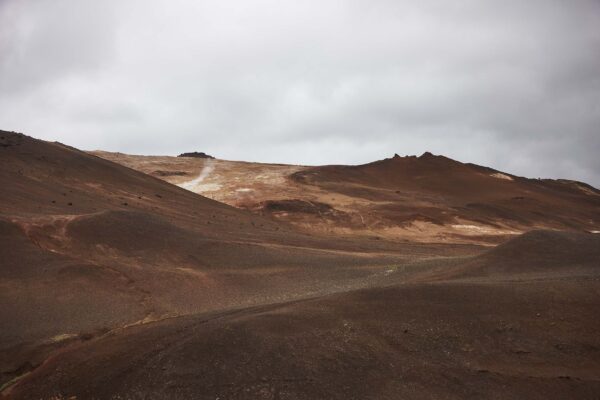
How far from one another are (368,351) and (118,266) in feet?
26.4

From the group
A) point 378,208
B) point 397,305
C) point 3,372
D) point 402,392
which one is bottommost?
point 3,372

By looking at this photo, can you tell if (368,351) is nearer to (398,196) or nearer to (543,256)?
(543,256)

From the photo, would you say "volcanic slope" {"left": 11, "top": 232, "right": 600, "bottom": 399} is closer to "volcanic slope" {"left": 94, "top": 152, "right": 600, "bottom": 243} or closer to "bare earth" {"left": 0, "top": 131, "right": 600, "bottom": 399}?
"bare earth" {"left": 0, "top": 131, "right": 600, "bottom": 399}

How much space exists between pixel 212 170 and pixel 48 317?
37.3 meters

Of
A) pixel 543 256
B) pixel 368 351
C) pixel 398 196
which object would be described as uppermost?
pixel 398 196

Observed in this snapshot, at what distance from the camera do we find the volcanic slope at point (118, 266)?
1030 cm

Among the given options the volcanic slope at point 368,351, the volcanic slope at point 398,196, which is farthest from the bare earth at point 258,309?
the volcanic slope at point 398,196

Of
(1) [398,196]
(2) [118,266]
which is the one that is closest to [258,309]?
(2) [118,266]

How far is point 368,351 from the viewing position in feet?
25.0

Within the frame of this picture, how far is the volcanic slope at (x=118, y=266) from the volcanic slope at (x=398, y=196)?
9175mm

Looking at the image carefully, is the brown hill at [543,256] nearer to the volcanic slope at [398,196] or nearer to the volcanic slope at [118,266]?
the volcanic slope at [118,266]

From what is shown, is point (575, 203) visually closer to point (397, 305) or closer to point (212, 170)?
A: point (212, 170)

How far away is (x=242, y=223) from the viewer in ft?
82.0

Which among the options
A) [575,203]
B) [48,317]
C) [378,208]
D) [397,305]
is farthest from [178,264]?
Answer: [575,203]
